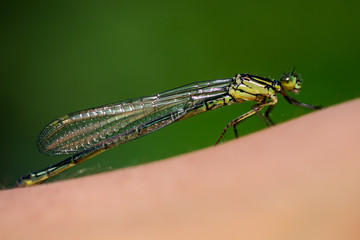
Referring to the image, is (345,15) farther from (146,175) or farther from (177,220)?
(177,220)

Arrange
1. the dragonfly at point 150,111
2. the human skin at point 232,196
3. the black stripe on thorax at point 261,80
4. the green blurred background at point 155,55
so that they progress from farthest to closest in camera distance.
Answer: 1. the black stripe on thorax at point 261,80
2. the dragonfly at point 150,111
3. the green blurred background at point 155,55
4. the human skin at point 232,196

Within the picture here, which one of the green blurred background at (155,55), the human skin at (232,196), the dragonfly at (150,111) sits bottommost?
the human skin at (232,196)

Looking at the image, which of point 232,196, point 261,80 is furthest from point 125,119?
point 232,196

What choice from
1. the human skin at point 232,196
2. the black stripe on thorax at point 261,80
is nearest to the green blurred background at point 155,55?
the black stripe on thorax at point 261,80

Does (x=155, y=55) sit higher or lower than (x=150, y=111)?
higher

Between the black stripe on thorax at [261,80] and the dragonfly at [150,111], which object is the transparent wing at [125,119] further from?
the black stripe on thorax at [261,80]

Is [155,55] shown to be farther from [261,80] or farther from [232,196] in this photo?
[232,196]
